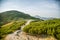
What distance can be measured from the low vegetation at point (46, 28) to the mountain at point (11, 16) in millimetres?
541

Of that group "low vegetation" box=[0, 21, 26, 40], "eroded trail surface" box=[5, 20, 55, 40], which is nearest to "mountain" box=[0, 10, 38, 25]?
"low vegetation" box=[0, 21, 26, 40]

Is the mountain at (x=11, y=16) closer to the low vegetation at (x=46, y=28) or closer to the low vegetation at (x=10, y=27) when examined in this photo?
the low vegetation at (x=10, y=27)

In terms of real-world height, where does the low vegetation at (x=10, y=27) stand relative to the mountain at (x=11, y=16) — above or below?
below

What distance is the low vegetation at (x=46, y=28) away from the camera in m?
3.18

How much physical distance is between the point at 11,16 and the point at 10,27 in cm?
41

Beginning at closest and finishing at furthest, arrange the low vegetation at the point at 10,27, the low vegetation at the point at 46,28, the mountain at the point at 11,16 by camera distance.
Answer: the low vegetation at the point at 46,28 → the low vegetation at the point at 10,27 → the mountain at the point at 11,16

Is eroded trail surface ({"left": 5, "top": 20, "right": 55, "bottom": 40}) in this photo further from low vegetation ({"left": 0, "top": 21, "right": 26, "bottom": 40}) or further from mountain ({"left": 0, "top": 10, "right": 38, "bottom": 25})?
mountain ({"left": 0, "top": 10, "right": 38, "bottom": 25})

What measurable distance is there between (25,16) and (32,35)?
81 cm

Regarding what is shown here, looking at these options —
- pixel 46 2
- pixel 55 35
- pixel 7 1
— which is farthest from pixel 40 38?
pixel 7 1

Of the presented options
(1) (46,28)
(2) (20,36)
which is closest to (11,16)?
(2) (20,36)

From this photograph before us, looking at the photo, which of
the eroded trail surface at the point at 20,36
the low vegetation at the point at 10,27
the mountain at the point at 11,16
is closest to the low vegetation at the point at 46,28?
the eroded trail surface at the point at 20,36

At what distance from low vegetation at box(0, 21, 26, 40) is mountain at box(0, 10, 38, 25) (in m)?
0.16

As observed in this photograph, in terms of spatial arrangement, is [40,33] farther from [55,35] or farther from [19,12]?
[19,12]

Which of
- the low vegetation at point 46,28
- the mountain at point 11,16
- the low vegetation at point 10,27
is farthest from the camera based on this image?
the mountain at point 11,16
